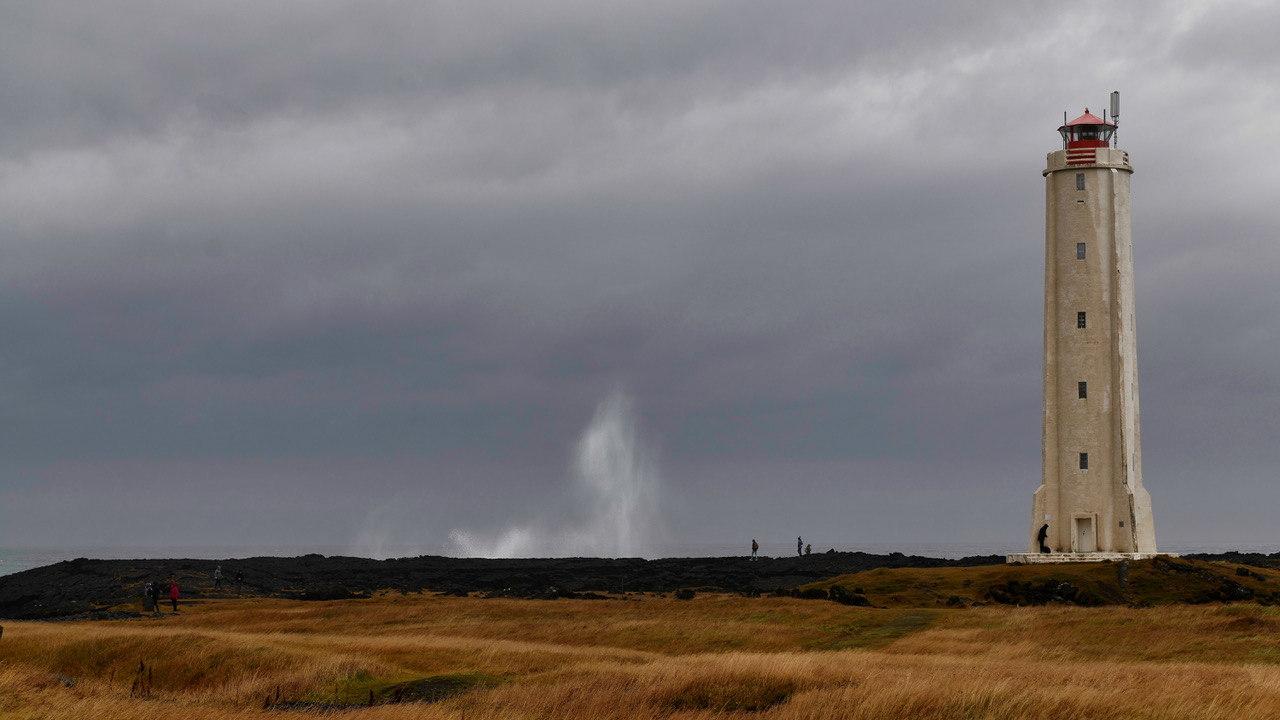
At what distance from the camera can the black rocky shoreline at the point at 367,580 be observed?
6788 cm

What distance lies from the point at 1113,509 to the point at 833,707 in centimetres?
4450

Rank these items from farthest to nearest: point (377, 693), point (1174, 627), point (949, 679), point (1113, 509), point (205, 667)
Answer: point (1113, 509)
point (1174, 627)
point (205, 667)
point (377, 693)
point (949, 679)

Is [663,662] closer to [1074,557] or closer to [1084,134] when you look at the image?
[1074,557]

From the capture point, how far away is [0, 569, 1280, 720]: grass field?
62.3ft

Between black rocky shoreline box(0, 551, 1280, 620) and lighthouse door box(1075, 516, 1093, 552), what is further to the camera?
black rocky shoreline box(0, 551, 1280, 620)

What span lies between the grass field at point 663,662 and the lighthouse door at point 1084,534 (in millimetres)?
13424

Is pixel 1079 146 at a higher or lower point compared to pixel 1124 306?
higher

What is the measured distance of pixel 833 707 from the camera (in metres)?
18.8

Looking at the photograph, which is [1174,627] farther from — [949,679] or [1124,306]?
[1124,306]

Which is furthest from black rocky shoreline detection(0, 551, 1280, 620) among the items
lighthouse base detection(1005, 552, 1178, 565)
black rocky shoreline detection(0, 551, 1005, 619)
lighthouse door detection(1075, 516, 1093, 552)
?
lighthouse door detection(1075, 516, 1093, 552)

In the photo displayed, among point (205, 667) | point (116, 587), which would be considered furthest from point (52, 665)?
point (116, 587)

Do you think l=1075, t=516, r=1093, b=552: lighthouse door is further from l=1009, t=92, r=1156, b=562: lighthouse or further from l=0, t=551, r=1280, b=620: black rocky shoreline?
l=0, t=551, r=1280, b=620: black rocky shoreline

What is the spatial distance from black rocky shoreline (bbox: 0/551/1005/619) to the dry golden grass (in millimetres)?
17397

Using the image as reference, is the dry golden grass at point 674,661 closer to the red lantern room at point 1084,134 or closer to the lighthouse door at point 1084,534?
the lighthouse door at point 1084,534
